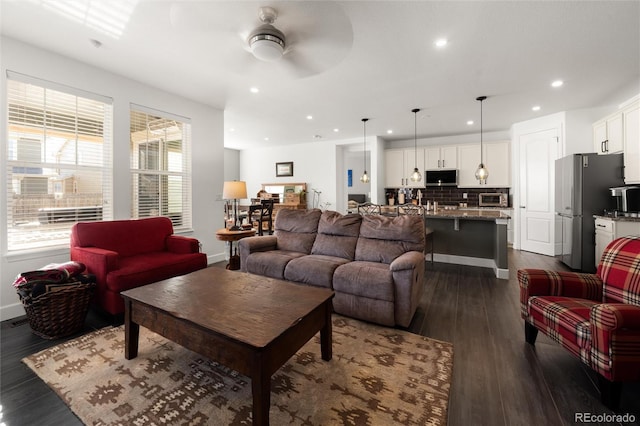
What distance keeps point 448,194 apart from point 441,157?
101 cm

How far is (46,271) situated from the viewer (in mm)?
2260

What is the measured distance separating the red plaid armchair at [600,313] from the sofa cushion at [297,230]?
2.22 meters

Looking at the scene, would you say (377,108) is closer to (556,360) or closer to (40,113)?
(556,360)

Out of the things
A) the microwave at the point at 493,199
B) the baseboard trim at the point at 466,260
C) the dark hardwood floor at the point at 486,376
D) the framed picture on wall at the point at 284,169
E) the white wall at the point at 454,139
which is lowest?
the dark hardwood floor at the point at 486,376

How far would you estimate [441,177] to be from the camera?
6.88 m

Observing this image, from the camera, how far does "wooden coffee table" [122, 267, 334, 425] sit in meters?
1.27

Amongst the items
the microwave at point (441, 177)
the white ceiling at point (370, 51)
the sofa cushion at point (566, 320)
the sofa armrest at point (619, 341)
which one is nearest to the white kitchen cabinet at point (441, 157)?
the microwave at point (441, 177)

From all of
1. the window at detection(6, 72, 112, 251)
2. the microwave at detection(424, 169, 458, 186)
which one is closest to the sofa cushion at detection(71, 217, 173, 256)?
the window at detection(6, 72, 112, 251)

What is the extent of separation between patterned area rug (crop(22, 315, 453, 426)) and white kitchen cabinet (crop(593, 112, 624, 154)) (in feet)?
14.7

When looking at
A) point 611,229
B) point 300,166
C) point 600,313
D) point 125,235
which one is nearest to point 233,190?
point 125,235

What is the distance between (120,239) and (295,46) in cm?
282

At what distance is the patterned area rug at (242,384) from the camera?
1397mm

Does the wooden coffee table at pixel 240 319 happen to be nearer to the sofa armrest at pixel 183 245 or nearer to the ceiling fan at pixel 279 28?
the sofa armrest at pixel 183 245

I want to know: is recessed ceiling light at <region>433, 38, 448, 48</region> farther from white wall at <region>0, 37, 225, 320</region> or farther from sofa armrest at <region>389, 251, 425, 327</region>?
white wall at <region>0, 37, 225, 320</region>
